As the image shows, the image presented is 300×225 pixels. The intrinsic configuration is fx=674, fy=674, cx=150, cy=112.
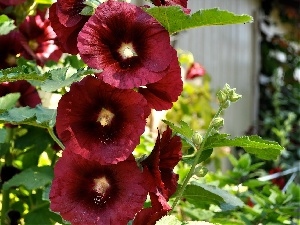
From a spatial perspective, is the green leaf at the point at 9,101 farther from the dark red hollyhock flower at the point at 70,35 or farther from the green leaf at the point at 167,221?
the green leaf at the point at 167,221

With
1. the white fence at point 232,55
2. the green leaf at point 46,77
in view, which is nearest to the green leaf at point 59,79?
the green leaf at point 46,77

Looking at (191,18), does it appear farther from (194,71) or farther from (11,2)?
(194,71)

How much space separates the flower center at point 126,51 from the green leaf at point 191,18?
5 centimetres

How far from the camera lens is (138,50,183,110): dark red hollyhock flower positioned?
0.84m

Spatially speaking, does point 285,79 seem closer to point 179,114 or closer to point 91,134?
point 179,114

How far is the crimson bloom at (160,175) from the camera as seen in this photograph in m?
0.80

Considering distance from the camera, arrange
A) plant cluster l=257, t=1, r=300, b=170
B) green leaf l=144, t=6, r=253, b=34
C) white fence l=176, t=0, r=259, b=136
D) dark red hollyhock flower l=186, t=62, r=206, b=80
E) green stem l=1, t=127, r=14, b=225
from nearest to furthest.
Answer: green leaf l=144, t=6, r=253, b=34
green stem l=1, t=127, r=14, b=225
dark red hollyhock flower l=186, t=62, r=206, b=80
white fence l=176, t=0, r=259, b=136
plant cluster l=257, t=1, r=300, b=170

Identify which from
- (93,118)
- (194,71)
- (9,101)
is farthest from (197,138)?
(194,71)

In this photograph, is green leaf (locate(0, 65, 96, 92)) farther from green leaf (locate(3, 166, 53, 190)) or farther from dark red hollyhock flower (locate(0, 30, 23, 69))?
dark red hollyhock flower (locate(0, 30, 23, 69))

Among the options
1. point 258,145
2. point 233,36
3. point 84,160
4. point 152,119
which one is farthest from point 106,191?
point 233,36

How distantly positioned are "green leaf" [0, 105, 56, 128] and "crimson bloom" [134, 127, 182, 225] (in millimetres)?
145

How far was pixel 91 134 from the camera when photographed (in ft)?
2.70

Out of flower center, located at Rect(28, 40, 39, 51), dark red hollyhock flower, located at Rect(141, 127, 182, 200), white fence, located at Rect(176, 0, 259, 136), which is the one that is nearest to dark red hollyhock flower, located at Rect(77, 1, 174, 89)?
dark red hollyhock flower, located at Rect(141, 127, 182, 200)

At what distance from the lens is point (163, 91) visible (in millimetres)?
852
